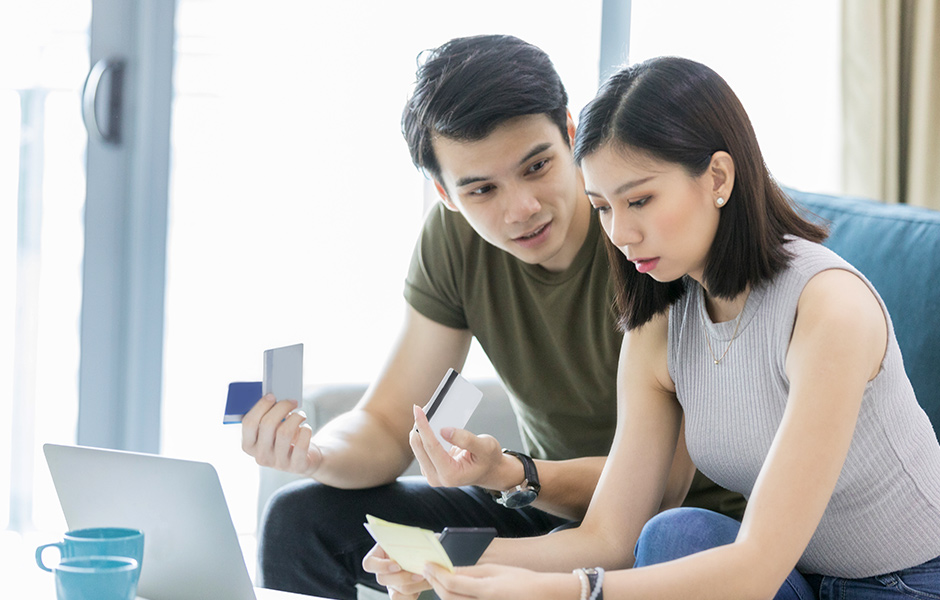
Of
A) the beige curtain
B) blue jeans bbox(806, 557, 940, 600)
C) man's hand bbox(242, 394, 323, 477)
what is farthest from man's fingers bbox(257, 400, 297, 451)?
the beige curtain

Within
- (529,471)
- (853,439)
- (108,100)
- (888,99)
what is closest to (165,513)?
(529,471)

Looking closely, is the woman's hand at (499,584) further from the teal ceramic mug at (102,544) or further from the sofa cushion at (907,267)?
the sofa cushion at (907,267)

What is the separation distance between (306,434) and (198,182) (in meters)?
1.48

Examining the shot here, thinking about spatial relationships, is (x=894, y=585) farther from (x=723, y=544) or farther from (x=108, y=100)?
(x=108, y=100)

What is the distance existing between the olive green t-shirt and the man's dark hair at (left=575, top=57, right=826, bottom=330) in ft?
1.28

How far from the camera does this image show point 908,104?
2.47 meters

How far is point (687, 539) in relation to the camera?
1088 mm

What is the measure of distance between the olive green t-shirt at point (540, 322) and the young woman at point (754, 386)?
1.14 feet

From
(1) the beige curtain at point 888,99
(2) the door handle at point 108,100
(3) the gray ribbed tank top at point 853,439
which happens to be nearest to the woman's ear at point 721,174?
(3) the gray ribbed tank top at point 853,439

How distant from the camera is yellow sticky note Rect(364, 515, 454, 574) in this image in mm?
892

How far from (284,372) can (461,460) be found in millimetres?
286

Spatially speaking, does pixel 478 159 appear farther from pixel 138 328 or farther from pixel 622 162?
pixel 138 328

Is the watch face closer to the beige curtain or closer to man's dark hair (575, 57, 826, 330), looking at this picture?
man's dark hair (575, 57, 826, 330)

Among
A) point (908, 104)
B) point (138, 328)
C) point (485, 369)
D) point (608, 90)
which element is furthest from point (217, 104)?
point (908, 104)
